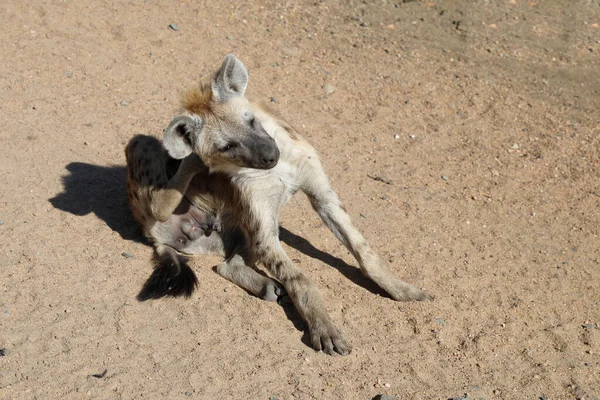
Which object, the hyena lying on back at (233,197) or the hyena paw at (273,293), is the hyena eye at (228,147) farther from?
the hyena paw at (273,293)

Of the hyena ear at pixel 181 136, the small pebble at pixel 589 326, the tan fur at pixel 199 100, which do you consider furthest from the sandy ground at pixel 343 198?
the tan fur at pixel 199 100

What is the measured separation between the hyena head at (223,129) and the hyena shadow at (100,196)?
0.95 m

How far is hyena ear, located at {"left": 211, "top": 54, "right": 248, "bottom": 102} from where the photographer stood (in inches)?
166

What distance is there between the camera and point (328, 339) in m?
3.89

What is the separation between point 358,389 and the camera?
3.66m

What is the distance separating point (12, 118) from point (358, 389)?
368 cm

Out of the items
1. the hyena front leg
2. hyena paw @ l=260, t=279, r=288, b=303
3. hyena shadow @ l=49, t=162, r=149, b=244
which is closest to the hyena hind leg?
hyena paw @ l=260, t=279, r=288, b=303

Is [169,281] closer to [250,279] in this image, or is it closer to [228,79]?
[250,279]

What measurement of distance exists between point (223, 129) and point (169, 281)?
3.04ft

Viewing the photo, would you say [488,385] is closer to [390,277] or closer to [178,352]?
[390,277]

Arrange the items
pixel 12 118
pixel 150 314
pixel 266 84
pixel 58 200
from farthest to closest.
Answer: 1. pixel 266 84
2. pixel 12 118
3. pixel 58 200
4. pixel 150 314

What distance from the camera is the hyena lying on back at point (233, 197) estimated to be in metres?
4.11

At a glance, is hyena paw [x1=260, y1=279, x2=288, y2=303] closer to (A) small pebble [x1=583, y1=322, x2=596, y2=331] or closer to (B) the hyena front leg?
(B) the hyena front leg

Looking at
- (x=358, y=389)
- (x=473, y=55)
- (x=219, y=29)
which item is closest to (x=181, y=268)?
(x=358, y=389)
